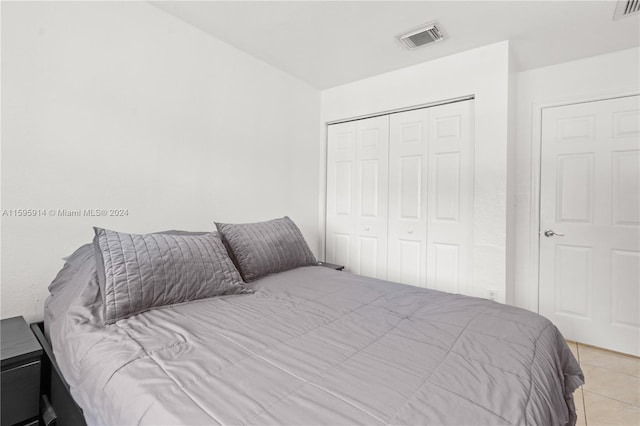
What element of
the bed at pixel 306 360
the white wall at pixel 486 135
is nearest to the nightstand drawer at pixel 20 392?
the bed at pixel 306 360

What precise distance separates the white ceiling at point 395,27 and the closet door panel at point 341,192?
86cm

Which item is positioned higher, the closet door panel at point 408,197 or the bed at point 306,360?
the closet door panel at point 408,197

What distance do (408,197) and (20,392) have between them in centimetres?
290

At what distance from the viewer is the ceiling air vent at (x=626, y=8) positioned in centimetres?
195

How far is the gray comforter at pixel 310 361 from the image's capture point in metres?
0.77

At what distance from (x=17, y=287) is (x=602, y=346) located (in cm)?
424

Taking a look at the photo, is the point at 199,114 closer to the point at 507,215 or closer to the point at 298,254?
the point at 298,254

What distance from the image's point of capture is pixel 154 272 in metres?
1.44

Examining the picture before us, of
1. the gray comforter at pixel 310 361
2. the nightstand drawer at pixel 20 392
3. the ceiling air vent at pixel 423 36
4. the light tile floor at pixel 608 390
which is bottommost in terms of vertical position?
the light tile floor at pixel 608 390

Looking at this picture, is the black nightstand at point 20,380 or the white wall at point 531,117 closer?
the black nightstand at point 20,380

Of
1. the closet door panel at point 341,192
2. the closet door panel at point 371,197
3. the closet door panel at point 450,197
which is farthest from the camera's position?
the closet door panel at point 341,192

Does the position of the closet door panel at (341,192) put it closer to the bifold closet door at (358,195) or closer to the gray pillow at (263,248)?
the bifold closet door at (358,195)

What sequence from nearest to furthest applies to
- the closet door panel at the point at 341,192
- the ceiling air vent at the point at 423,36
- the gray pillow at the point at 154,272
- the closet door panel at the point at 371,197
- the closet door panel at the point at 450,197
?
the gray pillow at the point at 154,272, the ceiling air vent at the point at 423,36, the closet door panel at the point at 450,197, the closet door panel at the point at 371,197, the closet door panel at the point at 341,192

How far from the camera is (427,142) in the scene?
2908 mm
